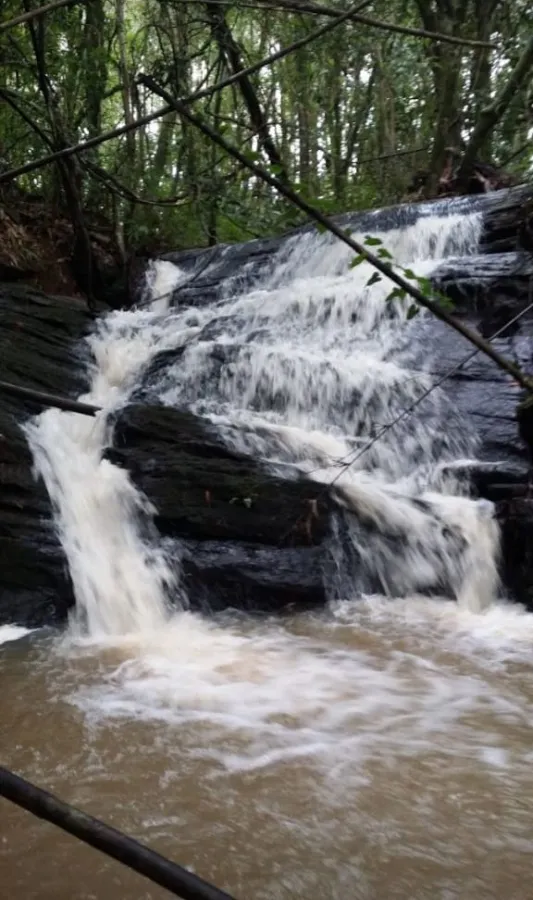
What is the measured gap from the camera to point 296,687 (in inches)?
125

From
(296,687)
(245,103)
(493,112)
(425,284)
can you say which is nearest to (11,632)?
(296,687)

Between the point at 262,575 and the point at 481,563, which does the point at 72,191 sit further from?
the point at 481,563

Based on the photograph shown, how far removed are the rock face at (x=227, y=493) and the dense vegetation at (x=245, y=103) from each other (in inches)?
48.1

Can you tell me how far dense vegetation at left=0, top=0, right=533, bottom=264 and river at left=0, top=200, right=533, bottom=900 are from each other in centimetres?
171

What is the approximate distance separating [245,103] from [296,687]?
667 cm

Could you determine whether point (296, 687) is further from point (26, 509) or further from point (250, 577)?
point (26, 509)

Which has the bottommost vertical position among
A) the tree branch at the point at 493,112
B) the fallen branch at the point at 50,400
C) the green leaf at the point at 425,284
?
the fallen branch at the point at 50,400

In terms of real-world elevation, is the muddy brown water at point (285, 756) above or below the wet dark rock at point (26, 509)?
below

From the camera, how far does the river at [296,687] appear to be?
202 cm

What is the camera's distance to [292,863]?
1.98 meters

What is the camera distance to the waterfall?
458 cm

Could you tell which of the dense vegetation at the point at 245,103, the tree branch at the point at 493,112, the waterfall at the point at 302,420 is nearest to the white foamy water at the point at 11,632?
the waterfall at the point at 302,420

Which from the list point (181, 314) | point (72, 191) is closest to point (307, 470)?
point (72, 191)

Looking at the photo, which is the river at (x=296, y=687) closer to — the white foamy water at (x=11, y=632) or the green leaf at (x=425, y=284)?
the white foamy water at (x=11, y=632)
